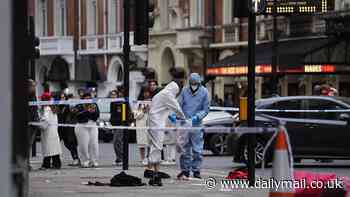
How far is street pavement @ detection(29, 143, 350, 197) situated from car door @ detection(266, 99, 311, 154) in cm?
47

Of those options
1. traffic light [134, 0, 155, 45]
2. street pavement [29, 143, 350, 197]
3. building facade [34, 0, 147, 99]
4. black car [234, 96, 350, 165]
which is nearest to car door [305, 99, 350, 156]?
black car [234, 96, 350, 165]

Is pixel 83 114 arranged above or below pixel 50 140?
above

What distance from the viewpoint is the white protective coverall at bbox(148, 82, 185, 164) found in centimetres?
1338

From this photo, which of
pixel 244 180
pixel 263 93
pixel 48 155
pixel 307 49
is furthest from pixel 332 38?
pixel 244 180

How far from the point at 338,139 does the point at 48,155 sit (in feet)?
18.3

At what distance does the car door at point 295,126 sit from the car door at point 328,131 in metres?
0.12

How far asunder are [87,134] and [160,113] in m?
4.49

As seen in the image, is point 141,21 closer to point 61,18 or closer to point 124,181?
point 124,181

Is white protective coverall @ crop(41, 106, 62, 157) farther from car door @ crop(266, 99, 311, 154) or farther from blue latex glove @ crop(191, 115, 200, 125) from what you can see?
car door @ crop(266, 99, 311, 154)

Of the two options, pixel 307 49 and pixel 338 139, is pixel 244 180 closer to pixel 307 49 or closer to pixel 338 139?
pixel 338 139

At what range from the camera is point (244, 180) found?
12.3 meters

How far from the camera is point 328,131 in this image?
17500mm

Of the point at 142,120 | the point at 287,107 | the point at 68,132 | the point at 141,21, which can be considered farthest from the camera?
the point at 142,120

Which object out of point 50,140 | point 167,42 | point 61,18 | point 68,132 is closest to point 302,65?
point 167,42
